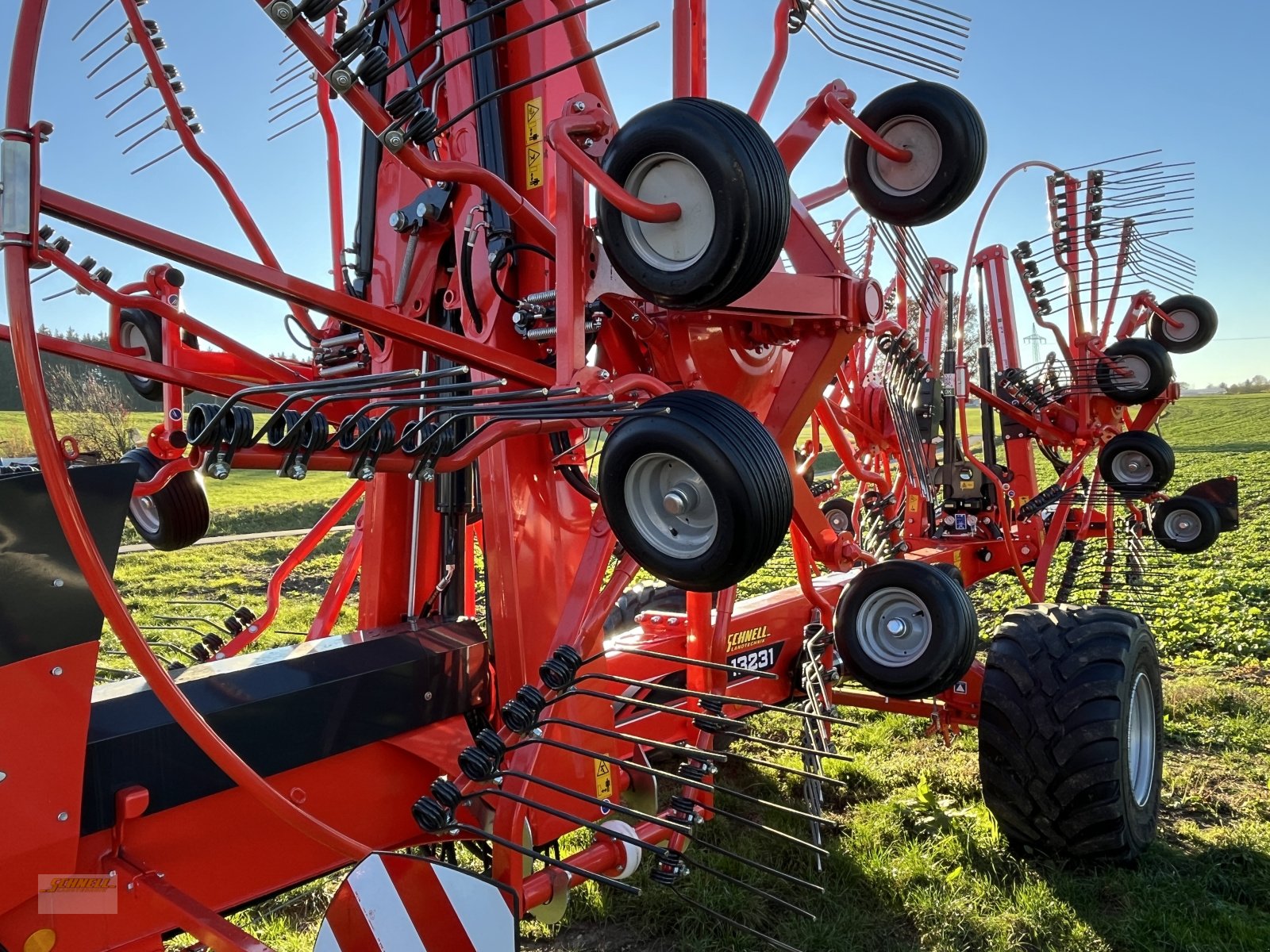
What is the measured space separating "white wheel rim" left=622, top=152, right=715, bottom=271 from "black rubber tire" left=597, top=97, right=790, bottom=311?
0.4 inches

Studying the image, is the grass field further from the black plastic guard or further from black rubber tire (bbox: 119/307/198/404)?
the black plastic guard

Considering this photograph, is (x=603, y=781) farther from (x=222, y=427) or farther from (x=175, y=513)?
(x=175, y=513)

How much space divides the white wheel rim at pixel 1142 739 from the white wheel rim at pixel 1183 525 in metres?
5.85

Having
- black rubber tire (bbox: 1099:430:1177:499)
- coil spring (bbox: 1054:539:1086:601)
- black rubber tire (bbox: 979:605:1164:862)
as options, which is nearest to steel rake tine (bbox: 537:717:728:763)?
black rubber tire (bbox: 979:605:1164:862)

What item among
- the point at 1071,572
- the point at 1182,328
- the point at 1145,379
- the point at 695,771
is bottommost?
the point at 1071,572

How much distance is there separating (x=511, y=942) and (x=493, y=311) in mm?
1855

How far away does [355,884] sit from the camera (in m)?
1.92

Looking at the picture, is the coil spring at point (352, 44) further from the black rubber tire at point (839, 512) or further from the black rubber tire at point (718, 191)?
the black rubber tire at point (839, 512)

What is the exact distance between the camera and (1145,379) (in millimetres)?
8211

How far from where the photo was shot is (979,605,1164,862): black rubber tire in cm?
347

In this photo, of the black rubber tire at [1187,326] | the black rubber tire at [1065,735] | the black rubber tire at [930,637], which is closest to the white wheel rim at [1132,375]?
the black rubber tire at [1187,326]

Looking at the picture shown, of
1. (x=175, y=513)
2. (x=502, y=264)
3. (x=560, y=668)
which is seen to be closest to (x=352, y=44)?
(x=502, y=264)

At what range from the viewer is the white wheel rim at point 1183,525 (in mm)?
8938

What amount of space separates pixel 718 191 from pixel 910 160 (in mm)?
1406
